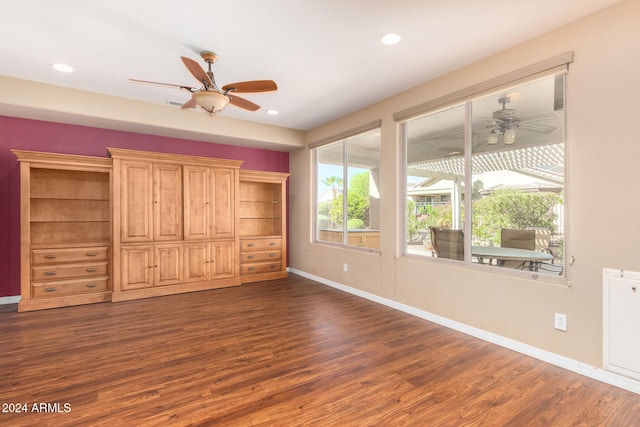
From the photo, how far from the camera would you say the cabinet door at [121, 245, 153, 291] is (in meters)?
4.39

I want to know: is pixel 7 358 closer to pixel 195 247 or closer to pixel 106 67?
pixel 195 247

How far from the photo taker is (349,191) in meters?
5.11

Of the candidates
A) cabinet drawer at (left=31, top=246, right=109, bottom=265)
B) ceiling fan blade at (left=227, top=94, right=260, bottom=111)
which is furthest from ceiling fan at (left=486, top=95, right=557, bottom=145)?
cabinet drawer at (left=31, top=246, right=109, bottom=265)

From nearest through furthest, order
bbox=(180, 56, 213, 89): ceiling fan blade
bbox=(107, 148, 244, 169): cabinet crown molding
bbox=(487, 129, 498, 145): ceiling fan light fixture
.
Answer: bbox=(180, 56, 213, 89): ceiling fan blade, bbox=(487, 129, 498, 145): ceiling fan light fixture, bbox=(107, 148, 244, 169): cabinet crown molding

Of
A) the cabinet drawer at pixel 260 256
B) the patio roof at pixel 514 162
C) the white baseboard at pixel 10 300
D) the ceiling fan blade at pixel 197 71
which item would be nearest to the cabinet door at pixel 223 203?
the cabinet drawer at pixel 260 256

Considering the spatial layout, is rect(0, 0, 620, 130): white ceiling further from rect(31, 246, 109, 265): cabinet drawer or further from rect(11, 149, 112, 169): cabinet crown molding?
rect(31, 246, 109, 265): cabinet drawer

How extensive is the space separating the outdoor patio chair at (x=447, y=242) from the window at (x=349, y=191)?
3.02ft

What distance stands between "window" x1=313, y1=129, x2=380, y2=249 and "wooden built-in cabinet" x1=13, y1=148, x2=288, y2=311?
1.51 m

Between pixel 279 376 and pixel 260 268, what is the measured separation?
342cm

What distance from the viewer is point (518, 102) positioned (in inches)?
115

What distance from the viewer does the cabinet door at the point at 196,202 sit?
4.84m

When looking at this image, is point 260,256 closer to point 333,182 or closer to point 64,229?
point 333,182

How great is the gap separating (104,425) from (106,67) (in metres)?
3.32

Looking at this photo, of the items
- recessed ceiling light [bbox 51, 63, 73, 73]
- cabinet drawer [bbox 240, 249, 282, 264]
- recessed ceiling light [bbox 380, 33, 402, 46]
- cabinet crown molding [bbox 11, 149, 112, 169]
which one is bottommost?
cabinet drawer [bbox 240, 249, 282, 264]
